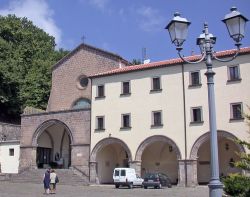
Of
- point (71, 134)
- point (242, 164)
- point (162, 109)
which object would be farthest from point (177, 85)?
point (242, 164)

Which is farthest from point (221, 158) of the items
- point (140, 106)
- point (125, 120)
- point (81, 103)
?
point (81, 103)

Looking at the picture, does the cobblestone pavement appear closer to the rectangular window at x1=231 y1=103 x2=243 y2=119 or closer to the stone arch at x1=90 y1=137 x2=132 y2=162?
the rectangular window at x1=231 y1=103 x2=243 y2=119

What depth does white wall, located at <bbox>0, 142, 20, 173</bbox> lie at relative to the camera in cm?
4038

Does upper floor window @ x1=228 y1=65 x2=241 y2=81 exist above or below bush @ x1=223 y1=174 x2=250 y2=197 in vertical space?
above

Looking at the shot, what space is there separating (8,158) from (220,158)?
20715mm

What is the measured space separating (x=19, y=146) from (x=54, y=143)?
4328 mm

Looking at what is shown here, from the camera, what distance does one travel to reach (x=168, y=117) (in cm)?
3312

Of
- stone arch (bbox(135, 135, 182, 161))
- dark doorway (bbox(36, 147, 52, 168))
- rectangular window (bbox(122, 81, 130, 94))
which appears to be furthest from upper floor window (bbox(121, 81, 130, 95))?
dark doorway (bbox(36, 147, 52, 168))

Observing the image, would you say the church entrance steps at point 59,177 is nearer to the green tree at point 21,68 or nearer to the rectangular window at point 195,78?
the green tree at point 21,68

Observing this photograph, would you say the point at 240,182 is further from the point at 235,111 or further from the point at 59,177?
the point at 59,177

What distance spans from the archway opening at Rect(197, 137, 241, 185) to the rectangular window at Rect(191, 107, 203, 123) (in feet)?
8.03

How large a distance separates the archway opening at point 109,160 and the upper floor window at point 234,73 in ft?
40.2

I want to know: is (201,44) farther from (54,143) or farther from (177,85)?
(54,143)

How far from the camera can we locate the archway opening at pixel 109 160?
37.0 m
